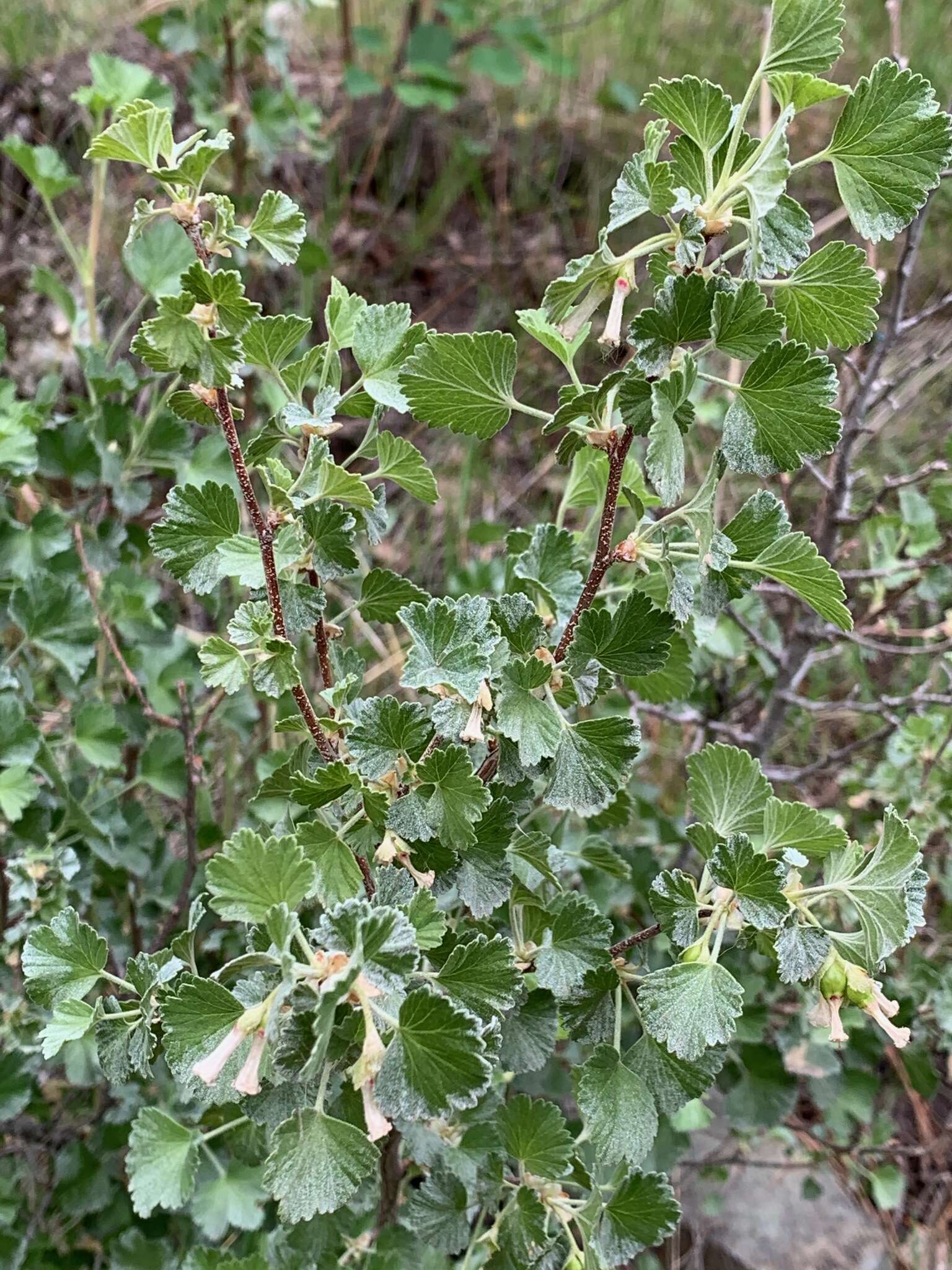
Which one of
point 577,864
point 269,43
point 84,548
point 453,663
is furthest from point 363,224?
point 453,663

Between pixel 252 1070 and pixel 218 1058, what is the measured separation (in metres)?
0.02

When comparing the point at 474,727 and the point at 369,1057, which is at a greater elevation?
the point at 474,727

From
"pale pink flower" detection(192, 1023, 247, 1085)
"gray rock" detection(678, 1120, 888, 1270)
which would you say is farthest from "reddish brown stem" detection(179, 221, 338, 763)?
"gray rock" detection(678, 1120, 888, 1270)

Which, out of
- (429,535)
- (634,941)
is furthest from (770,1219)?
(429,535)

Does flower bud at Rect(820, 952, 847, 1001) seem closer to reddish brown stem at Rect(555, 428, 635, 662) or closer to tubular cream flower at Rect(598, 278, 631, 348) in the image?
reddish brown stem at Rect(555, 428, 635, 662)

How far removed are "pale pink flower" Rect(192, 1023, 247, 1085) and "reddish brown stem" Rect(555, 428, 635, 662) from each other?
26 centimetres

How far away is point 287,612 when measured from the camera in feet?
1.82

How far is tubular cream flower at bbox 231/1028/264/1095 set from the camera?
1.43ft

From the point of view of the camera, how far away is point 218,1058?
446 millimetres

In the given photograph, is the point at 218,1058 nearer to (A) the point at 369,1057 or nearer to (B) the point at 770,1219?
(A) the point at 369,1057

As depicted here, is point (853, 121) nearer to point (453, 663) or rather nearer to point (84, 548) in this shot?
point (453, 663)

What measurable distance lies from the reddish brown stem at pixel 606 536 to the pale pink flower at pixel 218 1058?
26cm

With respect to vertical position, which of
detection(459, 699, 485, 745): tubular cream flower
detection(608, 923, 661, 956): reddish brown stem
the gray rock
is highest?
detection(459, 699, 485, 745): tubular cream flower

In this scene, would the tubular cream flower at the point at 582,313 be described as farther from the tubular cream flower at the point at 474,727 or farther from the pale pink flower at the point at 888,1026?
the pale pink flower at the point at 888,1026
